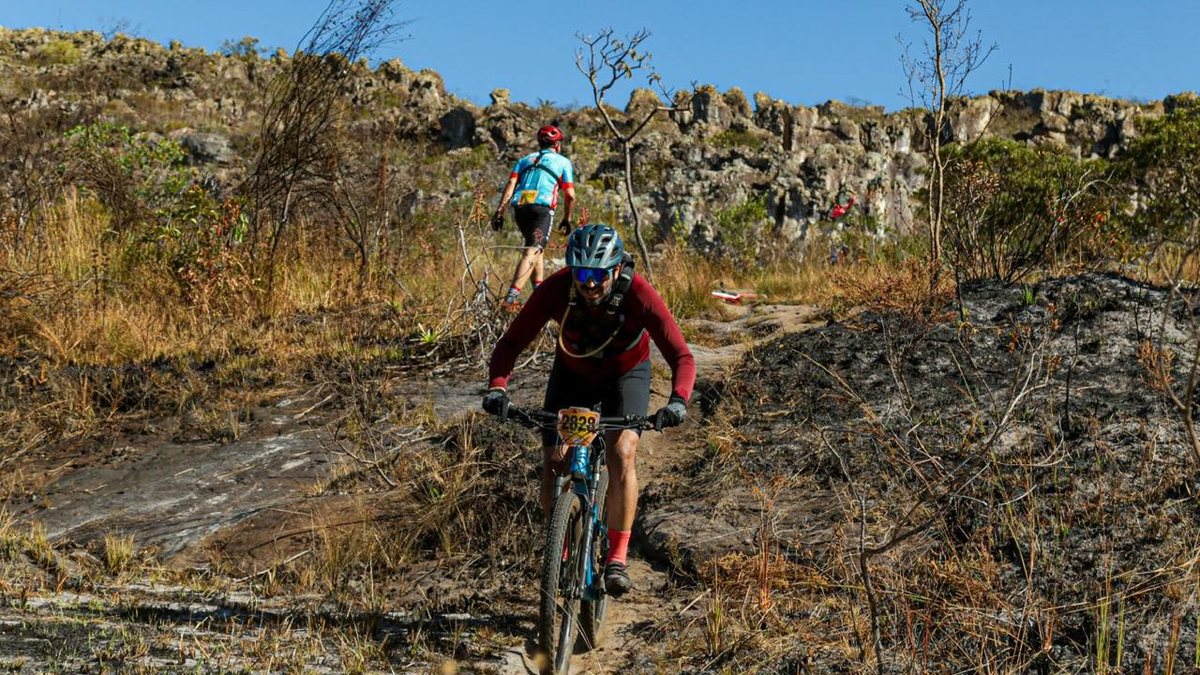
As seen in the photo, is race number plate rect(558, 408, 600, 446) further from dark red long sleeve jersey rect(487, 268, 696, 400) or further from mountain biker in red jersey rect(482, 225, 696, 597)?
dark red long sleeve jersey rect(487, 268, 696, 400)

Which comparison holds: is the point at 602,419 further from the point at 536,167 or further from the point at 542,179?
the point at 536,167

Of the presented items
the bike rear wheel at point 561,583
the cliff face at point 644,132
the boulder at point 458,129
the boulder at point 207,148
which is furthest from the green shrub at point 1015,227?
the boulder at point 458,129

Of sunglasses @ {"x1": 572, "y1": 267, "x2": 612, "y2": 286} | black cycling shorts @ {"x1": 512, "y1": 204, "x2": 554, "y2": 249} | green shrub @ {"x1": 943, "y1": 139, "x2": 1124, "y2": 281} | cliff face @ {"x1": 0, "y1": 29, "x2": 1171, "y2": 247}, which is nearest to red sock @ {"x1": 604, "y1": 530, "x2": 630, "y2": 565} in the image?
sunglasses @ {"x1": 572, "y1": 267, "x2": 612, "y2": 286}

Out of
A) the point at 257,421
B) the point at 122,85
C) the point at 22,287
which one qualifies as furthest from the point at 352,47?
the point at 122,85

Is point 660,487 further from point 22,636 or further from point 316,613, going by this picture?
point 22,636

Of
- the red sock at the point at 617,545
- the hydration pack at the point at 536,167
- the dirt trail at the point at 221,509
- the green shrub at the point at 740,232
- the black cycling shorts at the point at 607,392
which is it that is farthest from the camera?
the green shrub at the point at 740,232

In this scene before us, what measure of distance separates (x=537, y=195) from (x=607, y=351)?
183 inches

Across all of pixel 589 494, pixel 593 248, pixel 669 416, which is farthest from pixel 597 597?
pixel 593 248

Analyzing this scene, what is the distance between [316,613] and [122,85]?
125ft

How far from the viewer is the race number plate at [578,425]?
14.8ft

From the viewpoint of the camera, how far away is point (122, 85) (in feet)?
126

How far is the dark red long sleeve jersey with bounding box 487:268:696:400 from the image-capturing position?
4.96 metres

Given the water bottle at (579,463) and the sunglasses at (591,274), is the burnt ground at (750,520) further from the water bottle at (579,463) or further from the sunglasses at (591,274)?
the sunglasses at (591,274)

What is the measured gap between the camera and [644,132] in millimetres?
31156
